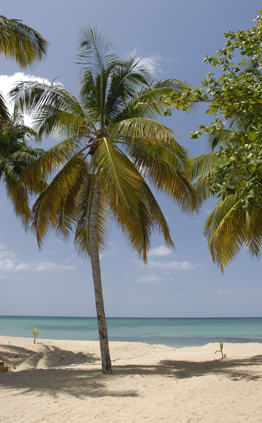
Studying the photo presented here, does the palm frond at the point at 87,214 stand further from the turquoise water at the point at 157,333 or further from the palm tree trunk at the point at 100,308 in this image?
the turquoise water at the point at 157,333

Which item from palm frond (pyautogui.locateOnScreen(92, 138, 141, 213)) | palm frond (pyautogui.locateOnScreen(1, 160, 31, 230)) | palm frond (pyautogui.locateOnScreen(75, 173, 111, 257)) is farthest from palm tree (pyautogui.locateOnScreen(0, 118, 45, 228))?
palm frond (pyautogui.locateOnScreen(92, 138, 141, 213))

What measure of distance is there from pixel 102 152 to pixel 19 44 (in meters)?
3.93

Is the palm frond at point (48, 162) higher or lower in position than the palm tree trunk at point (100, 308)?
higher

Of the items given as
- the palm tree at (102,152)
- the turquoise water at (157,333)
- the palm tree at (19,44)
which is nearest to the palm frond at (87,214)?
the palm tree at (102,152)

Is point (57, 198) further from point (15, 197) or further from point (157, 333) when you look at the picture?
point (157, 333)

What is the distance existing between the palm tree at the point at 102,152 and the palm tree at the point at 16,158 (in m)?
4.58

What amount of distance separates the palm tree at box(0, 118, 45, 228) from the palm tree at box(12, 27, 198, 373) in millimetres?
4582

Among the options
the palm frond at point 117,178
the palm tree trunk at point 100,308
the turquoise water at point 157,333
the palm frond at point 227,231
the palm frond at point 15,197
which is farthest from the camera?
the turquoise water at point 157,333

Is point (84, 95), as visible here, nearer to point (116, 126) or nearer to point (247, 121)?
point (116, 126)

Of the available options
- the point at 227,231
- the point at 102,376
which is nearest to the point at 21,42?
the point at 227,231

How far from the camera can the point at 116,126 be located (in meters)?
7.95

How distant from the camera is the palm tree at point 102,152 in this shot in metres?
8.09

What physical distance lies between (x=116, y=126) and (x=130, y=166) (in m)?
1.03

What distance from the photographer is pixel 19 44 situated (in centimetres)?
852
